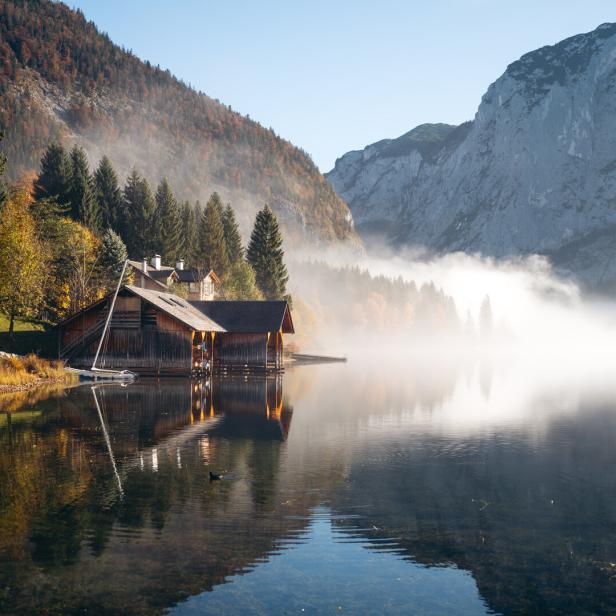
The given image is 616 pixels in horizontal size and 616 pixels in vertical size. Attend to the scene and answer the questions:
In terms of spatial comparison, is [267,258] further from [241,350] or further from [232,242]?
[241,350]

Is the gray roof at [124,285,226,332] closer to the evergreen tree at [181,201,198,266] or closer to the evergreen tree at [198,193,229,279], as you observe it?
the evergreen tree at [198,193,229,279]

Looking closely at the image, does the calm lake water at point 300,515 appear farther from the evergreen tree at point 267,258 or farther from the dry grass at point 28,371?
the evergreen tree at point 267,258

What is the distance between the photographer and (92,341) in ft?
207

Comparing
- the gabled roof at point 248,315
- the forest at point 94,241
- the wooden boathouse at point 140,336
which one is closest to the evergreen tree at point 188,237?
the forest at point 94,241

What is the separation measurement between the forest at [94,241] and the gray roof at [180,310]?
9.72m

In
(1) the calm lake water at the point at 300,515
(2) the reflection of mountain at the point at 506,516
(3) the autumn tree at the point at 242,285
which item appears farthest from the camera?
(3) the autumn tree at the point at 242,285

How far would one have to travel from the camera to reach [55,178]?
324ft

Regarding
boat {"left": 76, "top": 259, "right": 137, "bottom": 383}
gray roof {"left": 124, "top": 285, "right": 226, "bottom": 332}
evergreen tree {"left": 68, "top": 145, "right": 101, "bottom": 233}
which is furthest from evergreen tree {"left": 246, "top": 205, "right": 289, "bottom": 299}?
boat {"left": 76, "top": 259, "right": 137, "bottom": 383}

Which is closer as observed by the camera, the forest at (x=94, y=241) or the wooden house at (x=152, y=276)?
the forest at (x=94, y=241)

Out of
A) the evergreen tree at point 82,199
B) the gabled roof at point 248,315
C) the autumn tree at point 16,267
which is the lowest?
the gabled roof at point 248,315

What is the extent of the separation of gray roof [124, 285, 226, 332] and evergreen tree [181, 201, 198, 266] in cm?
4115

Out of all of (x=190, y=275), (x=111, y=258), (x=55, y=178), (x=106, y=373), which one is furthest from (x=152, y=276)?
(x=106, y=373)

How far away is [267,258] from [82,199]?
91.6 feet

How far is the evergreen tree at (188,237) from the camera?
111562 millimetres
